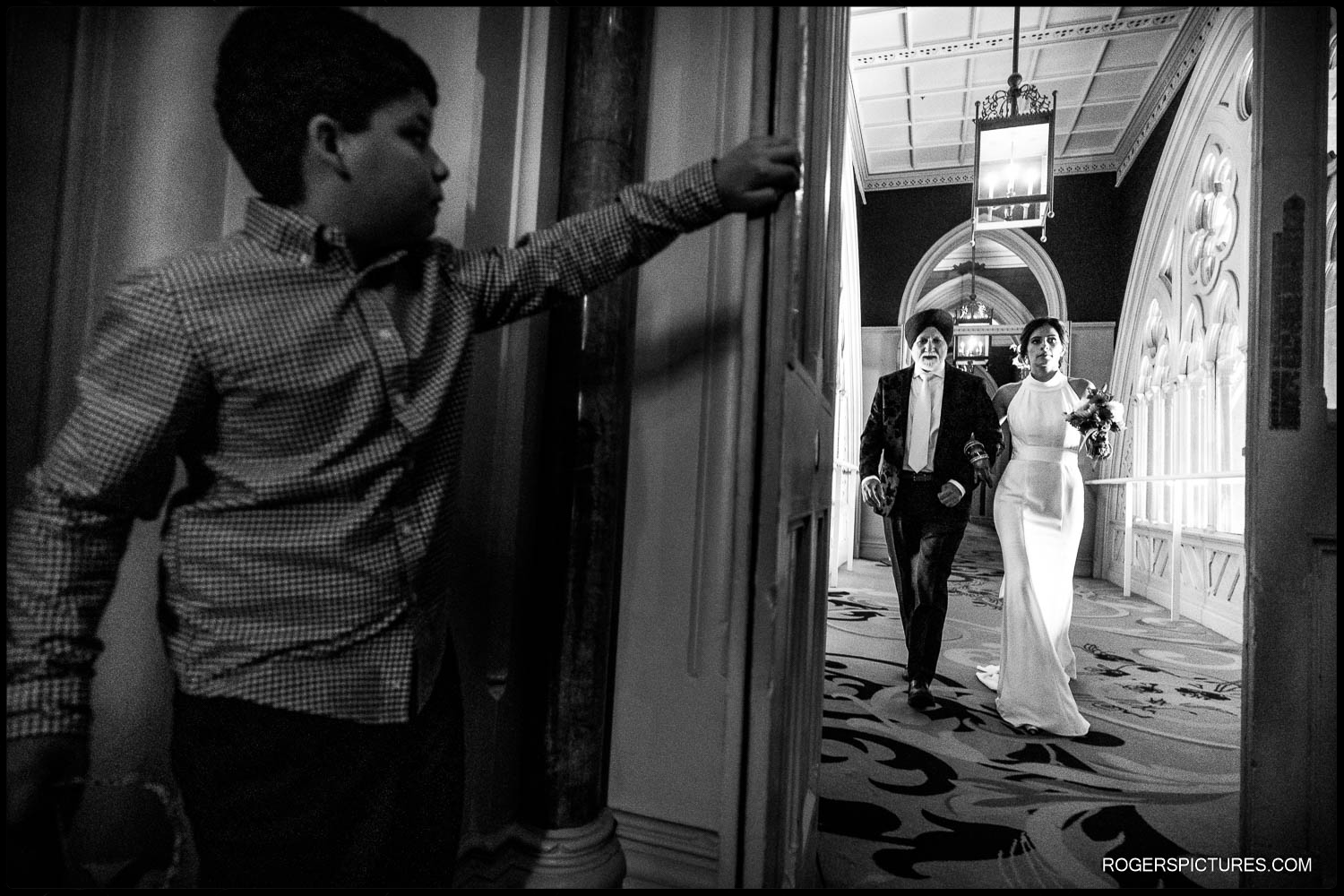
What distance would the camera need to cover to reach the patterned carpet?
5.35ft

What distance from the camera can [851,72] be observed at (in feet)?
20.0

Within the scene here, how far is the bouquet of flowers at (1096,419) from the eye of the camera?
285cm

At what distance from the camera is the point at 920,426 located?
9.63 ft

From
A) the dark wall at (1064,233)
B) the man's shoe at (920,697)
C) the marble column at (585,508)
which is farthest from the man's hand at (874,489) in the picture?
the dark wall at (1064,233)

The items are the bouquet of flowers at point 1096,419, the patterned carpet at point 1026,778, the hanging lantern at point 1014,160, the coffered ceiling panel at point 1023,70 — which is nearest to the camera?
the patterned carpet at point 1026,778

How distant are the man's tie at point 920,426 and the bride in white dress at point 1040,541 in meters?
0.34

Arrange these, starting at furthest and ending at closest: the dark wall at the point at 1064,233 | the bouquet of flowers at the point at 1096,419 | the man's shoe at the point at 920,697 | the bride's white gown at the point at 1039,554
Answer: the dark wall at the point at 1064,233, the bouquet of flowers at the point at 1096,419, the man's shoe at the point at 920,697, the bride's white gown at the point at 1039,554

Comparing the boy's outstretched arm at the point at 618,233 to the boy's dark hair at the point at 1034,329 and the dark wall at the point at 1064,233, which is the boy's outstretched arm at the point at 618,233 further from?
the dark wall at the point at 1064,233

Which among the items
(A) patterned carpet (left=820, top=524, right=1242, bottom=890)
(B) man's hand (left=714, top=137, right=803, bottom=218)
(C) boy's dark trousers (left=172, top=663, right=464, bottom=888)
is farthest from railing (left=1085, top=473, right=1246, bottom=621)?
(C) boy's dark trousers (left=172, top=663, right=464, bottom=888)

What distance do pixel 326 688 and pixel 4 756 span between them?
282 millimetres

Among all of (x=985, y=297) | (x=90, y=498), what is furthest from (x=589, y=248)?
(x=985, y=297)

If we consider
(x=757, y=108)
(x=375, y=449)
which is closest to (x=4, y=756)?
(x=375, y=449)

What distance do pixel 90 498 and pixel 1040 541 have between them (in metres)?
2.84

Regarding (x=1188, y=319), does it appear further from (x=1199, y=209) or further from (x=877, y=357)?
(x=877, y=357)
